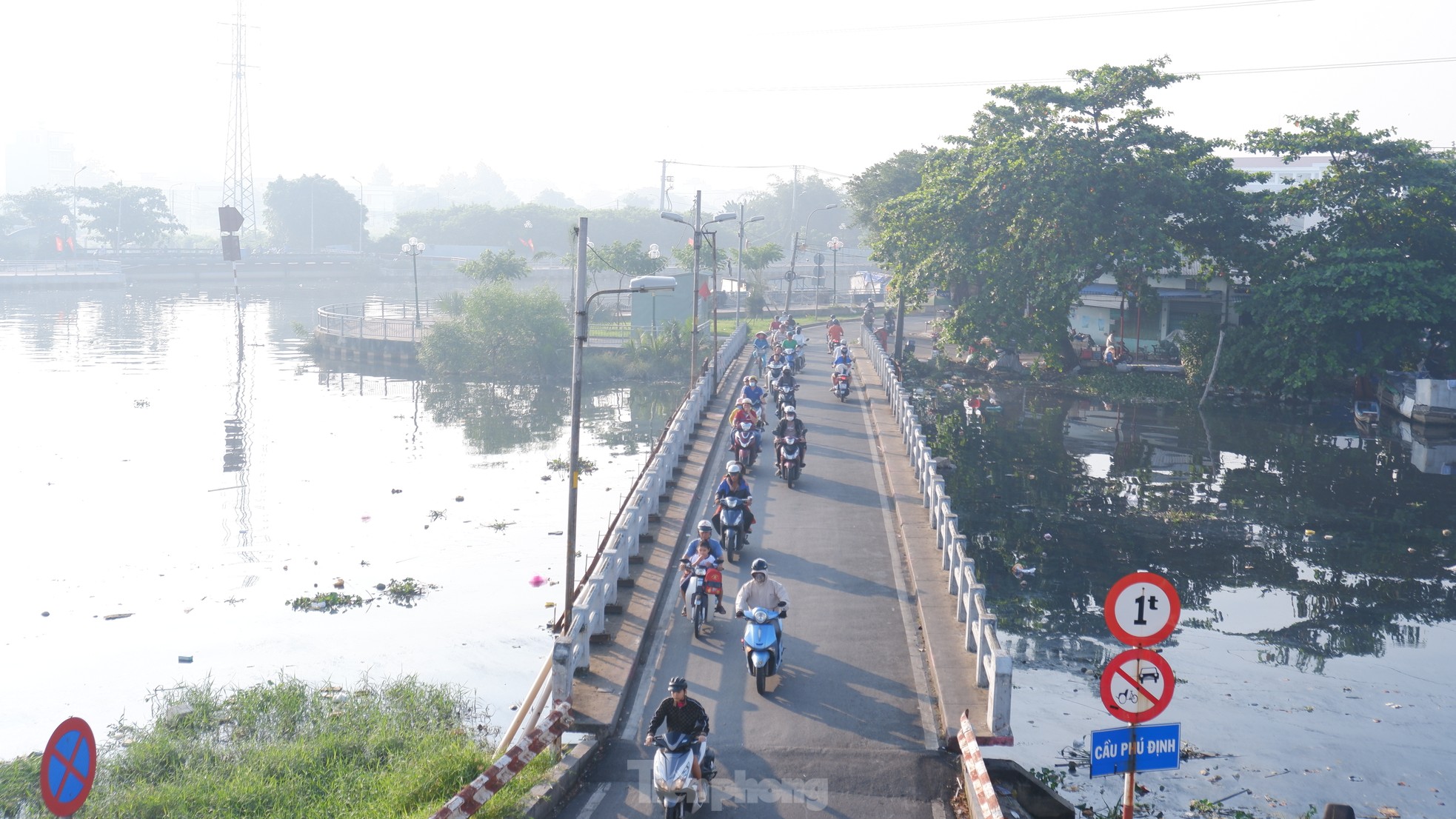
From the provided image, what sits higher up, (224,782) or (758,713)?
(758,713)

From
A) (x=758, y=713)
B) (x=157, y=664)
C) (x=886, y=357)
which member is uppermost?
(x=886, y=357)

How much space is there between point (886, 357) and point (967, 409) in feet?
14.3

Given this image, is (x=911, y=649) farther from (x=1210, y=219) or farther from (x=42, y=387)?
(x=42, y=387)

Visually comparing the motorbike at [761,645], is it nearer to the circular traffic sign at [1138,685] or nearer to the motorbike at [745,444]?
the circular traffic sign at [1138,685]

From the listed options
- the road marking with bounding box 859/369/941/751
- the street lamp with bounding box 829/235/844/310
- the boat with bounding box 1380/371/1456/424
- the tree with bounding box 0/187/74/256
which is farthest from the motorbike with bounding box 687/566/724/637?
the tree with bounding box 0/187/74/256

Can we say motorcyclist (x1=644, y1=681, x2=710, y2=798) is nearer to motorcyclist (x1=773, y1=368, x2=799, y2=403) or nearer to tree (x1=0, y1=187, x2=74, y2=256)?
motorcyclist (x1=773, y1=368, x2=799, y2=403)

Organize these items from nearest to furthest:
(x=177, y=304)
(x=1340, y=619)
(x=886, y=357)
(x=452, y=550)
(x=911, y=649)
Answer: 1. (x=911, y=649)
2. (x=1340, y=619)
3. (x=452, y=550)
4. (x=886, y=357)
5. (x=177, y=304)

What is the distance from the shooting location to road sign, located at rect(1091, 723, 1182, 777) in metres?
7.99

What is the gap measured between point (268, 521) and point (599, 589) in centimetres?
1709

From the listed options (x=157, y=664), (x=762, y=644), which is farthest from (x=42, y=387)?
(x=762, y=644)

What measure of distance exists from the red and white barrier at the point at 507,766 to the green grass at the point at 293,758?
0.73 ft

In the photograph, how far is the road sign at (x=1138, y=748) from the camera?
799 cm

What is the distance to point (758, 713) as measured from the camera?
11805mm

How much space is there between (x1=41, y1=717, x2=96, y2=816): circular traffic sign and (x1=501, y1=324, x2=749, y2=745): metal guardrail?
518 centimetres
